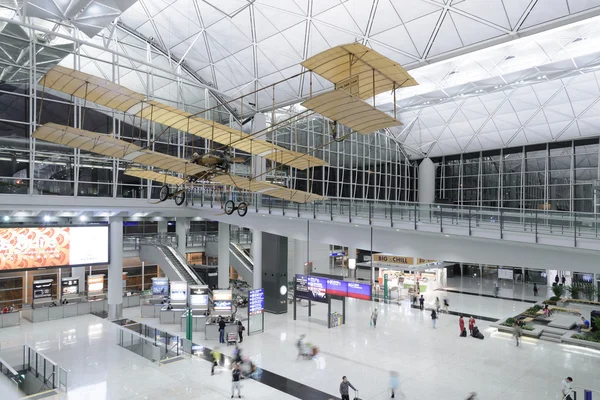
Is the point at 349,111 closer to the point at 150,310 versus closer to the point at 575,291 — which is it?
the point at 150,310

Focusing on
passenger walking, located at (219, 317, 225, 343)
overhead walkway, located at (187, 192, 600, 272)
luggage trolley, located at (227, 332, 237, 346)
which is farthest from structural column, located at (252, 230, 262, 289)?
luggage trolley, located at (227, 332, 237, 346)

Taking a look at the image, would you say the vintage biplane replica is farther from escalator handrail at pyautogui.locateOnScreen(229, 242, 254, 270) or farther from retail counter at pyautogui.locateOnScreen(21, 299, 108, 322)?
escalator handrail at pyautogui.locateOnScreen(229, 242, 254, 270)

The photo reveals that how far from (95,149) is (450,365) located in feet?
57.3

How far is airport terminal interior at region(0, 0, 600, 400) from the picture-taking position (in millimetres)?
15625

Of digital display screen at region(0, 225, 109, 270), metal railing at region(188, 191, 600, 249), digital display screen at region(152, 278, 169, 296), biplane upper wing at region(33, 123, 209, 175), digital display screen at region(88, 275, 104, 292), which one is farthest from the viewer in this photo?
digital display screen at region(88, 275, 104, 292)

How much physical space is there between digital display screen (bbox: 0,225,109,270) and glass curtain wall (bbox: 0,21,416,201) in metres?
2.83

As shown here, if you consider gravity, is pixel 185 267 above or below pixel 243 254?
below

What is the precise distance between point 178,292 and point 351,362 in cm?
1477

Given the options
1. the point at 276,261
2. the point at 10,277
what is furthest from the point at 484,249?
the point at 10,277

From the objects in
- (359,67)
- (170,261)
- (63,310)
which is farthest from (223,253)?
(359,67)

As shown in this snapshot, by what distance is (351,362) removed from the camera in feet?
61.6

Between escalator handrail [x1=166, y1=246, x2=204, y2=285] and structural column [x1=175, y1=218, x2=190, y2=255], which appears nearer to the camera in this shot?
escalator handrail [x1=166, y1=246, x2=204, y2=285]

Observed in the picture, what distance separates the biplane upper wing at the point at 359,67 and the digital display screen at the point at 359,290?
12.6m

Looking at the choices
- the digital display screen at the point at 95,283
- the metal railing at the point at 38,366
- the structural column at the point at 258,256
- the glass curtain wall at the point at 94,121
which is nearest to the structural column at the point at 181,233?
the glass curtain wall at the point at 94,121
